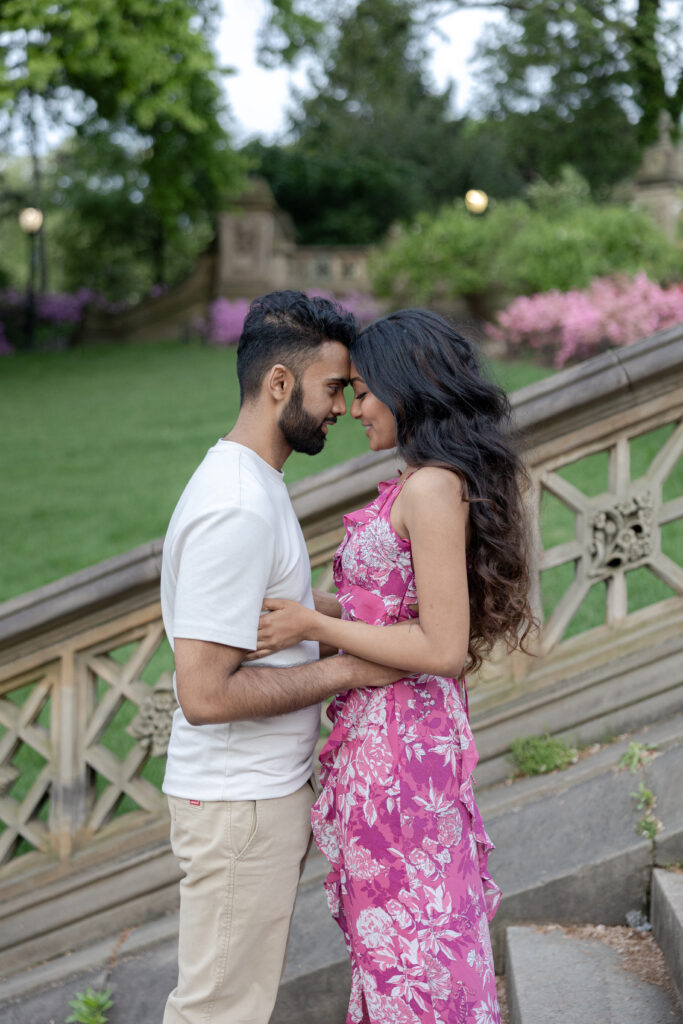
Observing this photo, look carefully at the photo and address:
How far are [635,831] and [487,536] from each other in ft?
4.00

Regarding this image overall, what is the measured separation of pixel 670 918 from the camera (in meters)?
2.53

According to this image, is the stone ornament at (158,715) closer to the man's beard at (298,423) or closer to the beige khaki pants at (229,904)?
the beige khaki pants at (229,904)

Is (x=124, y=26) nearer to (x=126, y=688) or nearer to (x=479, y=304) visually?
(x=479, y=304)

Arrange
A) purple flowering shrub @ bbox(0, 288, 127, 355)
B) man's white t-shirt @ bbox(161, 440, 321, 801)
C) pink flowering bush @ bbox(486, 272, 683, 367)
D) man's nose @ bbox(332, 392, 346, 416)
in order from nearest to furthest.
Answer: man's white t-shirt @ bbox(161, 440, 321, 801) → man's nose @ bbox(332, 392, 346, 416) → pink flowering bush @ bbox(486, 272, 683, 367) → purple flowering shrub @ bbox(0, 288, 127, 355)

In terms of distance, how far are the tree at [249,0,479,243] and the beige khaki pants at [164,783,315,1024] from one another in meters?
14.0

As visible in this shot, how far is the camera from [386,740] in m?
2.13

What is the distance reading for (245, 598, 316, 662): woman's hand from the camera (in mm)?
2035

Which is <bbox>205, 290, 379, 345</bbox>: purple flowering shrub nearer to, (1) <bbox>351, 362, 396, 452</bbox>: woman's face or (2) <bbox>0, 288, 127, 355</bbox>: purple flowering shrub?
(2) <bbox>0, 288, 127, 355</bbox>: purple flowering shrub

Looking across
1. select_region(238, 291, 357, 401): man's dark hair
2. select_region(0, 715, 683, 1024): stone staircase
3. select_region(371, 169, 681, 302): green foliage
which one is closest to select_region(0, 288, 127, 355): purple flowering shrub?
select_region(371, 169, 681, 302): green foliage

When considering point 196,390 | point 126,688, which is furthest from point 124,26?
point 126,688

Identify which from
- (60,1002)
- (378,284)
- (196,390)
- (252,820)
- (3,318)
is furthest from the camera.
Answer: (3,318)

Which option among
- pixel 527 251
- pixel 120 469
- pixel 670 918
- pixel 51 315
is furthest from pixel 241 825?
pixel 51 315

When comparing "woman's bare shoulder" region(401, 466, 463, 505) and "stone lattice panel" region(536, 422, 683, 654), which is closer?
"woman's bare shoulder" region(401, 466, 463, 505)

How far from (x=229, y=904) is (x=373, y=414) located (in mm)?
1107
